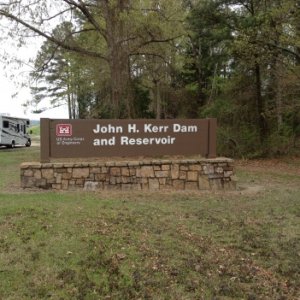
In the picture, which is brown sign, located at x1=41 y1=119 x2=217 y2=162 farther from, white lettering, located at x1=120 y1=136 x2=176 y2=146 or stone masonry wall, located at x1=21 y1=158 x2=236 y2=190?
stone masonry wall, located at x1=21 y1=158 x2=236 y2=190

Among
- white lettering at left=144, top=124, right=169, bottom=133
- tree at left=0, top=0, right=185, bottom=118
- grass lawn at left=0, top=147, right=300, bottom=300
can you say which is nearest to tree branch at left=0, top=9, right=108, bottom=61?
tree at left=0, top=0, right=185, bottom=118

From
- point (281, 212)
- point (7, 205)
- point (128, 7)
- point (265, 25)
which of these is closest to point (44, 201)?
point (7, 205)

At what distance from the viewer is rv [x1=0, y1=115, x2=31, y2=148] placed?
2908 cm

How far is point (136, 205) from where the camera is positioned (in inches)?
301

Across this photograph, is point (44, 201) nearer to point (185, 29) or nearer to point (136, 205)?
point (136, 205)

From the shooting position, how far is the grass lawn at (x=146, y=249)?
4258mm

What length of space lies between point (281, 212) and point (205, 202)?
1.45m

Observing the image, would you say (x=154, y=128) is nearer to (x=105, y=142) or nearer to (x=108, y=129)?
(x=108, y=129)

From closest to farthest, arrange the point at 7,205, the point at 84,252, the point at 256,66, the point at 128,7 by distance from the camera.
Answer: the point at 84,252, the point at 7,205, the point at 128,7, the point at 256,66

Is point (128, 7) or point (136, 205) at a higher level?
point (128, 7)

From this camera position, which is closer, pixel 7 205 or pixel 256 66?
pixel 7 205

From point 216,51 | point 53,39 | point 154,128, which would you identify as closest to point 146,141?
point 154,128

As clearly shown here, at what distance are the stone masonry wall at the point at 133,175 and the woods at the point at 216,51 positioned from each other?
733 centimetres

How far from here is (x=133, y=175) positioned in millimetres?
9773
